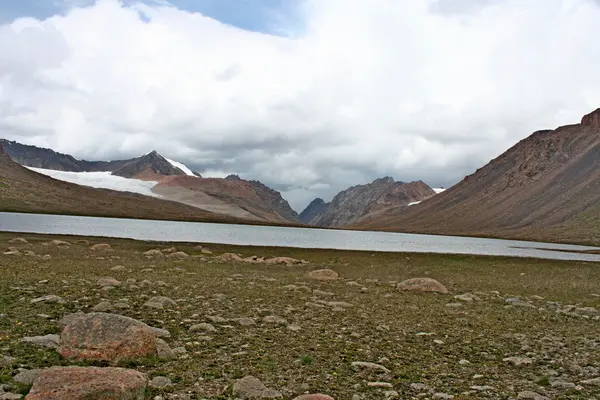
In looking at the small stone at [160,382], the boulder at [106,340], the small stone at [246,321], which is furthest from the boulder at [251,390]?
the small stone at [246,321]

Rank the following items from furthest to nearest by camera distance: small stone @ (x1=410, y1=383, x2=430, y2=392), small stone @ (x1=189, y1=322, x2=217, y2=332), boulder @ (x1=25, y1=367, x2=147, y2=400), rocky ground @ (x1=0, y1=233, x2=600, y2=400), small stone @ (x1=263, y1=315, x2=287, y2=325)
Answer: small stone @ (x1=263, y1=315, x2=287, y2=325) < small stone @ (x1=189, y1=322, x2=217, y2=332) < small stone @ (x1=410, y1=383, x2=430, y2=392) < rocky ground @ (x1=0, y1=233, x2=600, y2=400) < boulder @ (x1=25, y1=367, x2=147, y2=400)

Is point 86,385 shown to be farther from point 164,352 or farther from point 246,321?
point 246,321

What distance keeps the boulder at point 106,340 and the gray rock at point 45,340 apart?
753 mm

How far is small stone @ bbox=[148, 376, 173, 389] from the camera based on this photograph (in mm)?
10148

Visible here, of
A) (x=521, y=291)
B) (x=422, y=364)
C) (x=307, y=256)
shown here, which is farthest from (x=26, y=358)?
(x=307, y=256)

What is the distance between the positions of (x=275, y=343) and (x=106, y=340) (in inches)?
196

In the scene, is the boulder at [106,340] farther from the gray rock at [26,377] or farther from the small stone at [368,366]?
the small stone at [368,366]

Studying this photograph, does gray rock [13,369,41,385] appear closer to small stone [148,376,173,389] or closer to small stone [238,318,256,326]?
small stone [148,376,173,389]

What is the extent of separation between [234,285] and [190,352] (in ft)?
46.3

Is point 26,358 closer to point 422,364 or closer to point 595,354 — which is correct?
point 422,364

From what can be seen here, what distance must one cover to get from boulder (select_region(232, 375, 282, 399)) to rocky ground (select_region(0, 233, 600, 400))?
33 millimetres

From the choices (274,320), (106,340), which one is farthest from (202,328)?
(106,340)

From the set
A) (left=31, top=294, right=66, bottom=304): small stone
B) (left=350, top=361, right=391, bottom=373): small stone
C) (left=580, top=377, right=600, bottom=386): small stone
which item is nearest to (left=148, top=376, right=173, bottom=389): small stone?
(left=350, top=361, right=391, bottom=373): small stone

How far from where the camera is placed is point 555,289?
3603 centimetres
